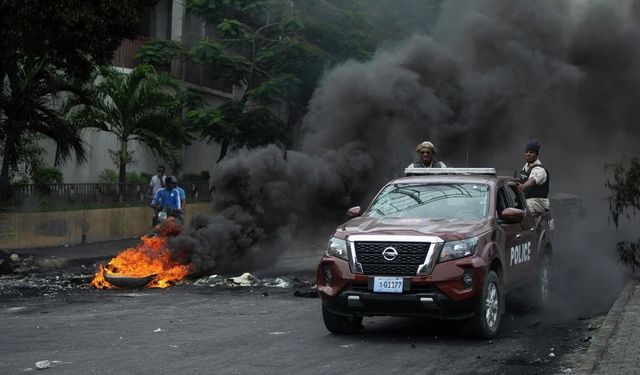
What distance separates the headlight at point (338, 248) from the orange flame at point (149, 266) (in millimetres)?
5236

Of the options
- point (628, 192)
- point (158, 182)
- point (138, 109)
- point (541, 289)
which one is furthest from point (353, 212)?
point (138, 109)

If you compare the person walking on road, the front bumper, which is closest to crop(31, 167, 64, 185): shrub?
the person walking on road

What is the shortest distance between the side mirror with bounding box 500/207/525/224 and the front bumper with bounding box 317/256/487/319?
1070mm

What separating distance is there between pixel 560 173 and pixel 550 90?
12.8ft

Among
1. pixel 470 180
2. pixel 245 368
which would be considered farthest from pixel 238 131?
pixel 245 368

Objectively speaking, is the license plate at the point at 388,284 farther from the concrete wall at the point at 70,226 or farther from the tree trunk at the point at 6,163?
the tree trunk at the point at 6,163

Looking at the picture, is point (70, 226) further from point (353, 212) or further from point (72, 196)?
point (353, 212)

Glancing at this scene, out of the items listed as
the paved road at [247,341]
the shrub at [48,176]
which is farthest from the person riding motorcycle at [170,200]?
the paved road at [247,341]

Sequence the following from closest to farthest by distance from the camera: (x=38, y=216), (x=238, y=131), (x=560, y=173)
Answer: (x=38, y=216)
(x=560, y=173)
(x=238, y=131)

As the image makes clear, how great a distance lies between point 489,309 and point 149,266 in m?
6.63

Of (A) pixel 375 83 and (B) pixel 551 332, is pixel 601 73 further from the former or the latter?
(B) pixel 551 332

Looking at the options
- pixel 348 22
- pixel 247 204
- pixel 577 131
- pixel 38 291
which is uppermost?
pixel 348 22

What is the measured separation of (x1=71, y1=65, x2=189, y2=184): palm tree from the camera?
77.0 feet

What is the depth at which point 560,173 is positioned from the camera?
23656mm
